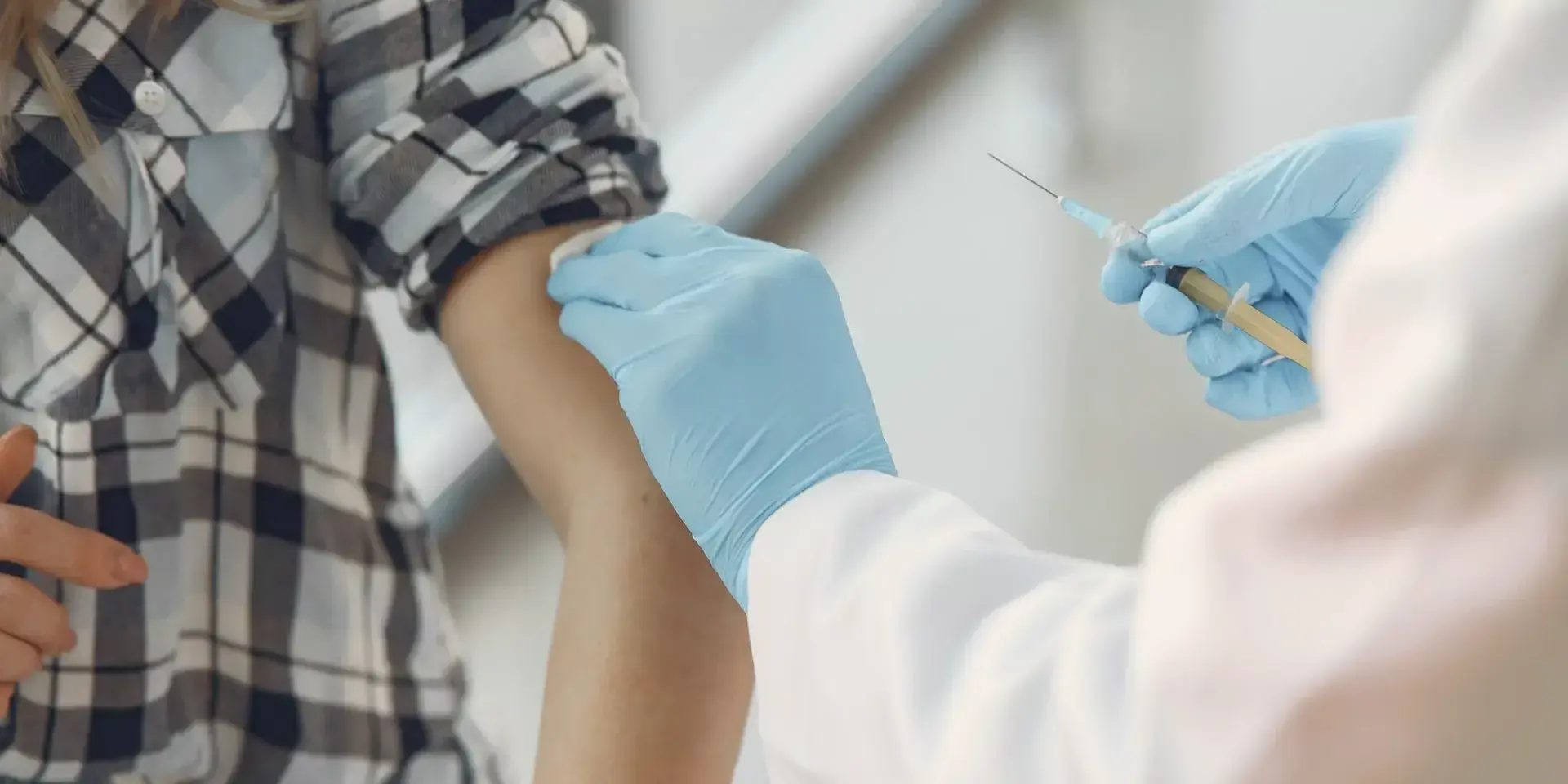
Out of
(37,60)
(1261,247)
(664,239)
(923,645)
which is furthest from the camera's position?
(1261,247)

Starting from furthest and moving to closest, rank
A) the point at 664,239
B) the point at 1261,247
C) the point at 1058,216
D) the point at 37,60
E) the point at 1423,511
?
1. the point at 1058,216
2. the point at 1261,247
3. the point at 664,239
4. the point at 37,60
5. the point at 1423,511

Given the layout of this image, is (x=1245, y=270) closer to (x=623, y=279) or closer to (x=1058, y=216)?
(x=623, y=279)

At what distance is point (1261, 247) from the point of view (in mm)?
894

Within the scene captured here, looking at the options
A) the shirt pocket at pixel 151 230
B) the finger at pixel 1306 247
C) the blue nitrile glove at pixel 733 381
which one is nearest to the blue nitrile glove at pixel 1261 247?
the finger at pixel 1306 247

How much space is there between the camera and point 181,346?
766mm

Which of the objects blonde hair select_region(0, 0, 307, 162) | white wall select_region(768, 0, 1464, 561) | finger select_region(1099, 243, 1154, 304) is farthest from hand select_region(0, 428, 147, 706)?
white wall select_region(768, 0, 1464, 561)

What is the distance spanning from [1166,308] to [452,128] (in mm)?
463

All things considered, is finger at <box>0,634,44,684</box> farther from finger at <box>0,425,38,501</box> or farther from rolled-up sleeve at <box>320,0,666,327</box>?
rolled-up sleeve at <box>320,0,666,327</box>

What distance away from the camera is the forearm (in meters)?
0.75

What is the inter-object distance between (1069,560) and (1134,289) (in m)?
0.32

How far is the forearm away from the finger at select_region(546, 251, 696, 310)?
4 centimetres

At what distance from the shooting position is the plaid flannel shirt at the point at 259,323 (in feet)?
2.36

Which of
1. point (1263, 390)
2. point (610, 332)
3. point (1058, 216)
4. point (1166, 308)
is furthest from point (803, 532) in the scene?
point (1058, 216)

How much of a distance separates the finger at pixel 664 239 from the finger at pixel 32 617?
36 cm
